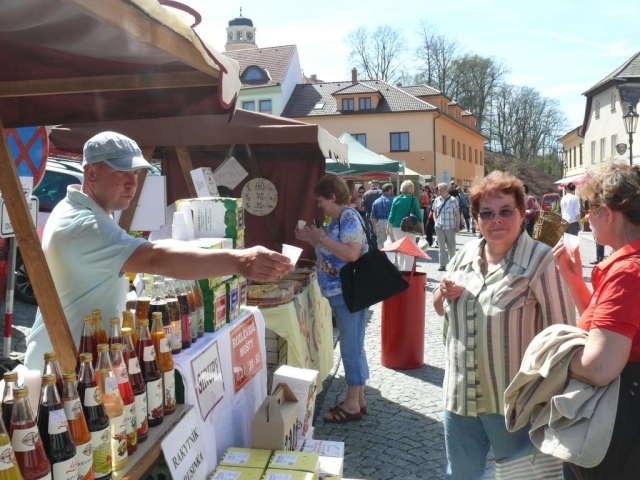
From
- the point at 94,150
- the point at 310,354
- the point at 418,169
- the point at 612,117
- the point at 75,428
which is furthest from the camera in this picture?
the point at 418,169

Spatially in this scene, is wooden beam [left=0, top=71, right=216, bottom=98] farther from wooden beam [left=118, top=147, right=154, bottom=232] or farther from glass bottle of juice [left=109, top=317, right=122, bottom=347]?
wooden beam [left=118, top=147, right=154, bottom=232]

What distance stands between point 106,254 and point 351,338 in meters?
2.62

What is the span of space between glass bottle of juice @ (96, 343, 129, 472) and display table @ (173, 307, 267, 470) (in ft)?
1.49

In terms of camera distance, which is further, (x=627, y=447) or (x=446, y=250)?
(x=446, y=250)

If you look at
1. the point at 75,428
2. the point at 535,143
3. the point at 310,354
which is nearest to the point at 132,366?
the point at 75,428

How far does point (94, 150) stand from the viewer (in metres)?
2.21

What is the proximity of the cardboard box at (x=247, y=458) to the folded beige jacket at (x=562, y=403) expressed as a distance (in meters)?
0.99

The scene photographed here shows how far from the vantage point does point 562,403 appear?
1.92 m

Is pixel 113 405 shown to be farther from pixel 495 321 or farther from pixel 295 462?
pixel 495 321

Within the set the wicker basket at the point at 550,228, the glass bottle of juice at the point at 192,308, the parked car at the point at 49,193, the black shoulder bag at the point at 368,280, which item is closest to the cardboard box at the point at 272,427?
the glass bottle of juice at the point at 192,308

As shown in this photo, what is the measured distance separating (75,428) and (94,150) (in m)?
1.10

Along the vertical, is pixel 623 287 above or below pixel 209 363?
above

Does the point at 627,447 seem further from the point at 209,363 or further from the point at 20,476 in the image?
the point at 20,476

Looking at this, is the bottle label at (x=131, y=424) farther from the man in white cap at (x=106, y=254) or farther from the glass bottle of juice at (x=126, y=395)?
the man in white cap at (x=106, y=254)
